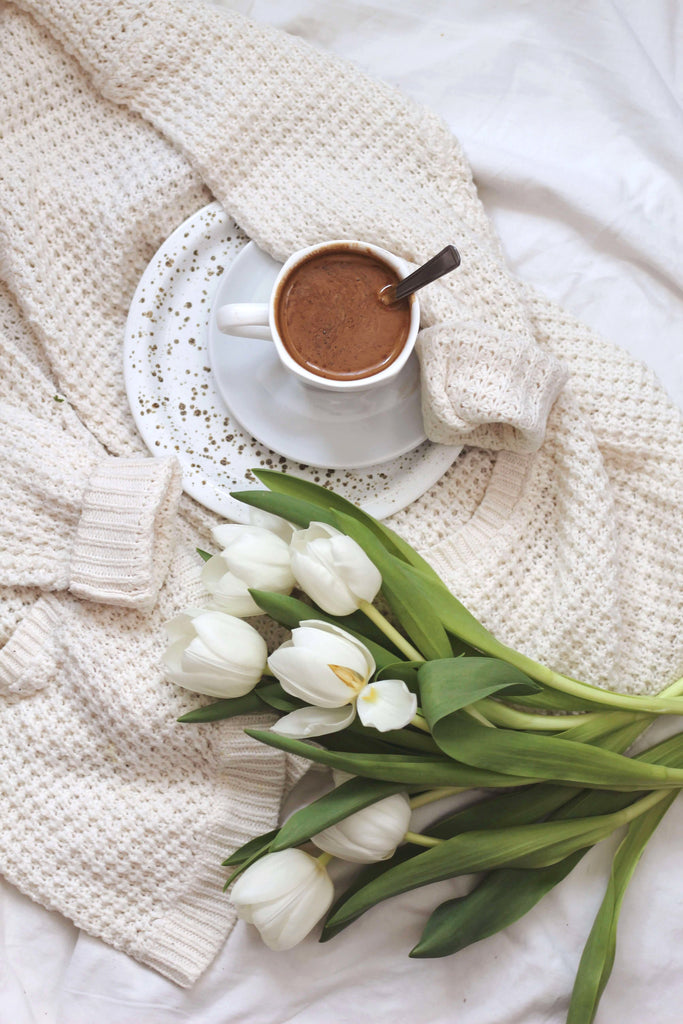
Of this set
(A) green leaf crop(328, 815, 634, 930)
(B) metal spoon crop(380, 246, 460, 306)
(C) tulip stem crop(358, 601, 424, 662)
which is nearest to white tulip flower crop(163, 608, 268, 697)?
(C) tulip stem crop(358, 601, 424, 662)

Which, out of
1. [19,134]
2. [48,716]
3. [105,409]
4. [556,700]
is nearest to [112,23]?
[19,134]

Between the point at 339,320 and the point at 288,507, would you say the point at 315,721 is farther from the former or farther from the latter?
the point at 339,320

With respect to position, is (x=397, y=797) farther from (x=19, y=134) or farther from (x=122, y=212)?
(x=19, y=134)

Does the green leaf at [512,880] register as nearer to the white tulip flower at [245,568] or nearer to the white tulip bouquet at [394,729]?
the white tulip bouquet at [394,729]

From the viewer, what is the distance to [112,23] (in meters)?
0.91

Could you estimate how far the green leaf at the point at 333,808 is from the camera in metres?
0.70

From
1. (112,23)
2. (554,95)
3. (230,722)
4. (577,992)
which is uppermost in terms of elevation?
(112,23)

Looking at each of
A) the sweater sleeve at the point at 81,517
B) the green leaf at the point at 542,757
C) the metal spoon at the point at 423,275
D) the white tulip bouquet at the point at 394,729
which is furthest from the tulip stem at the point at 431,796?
the metal spoon at the point at 423,275

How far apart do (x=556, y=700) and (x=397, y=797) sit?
0.19m

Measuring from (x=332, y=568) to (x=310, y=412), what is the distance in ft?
0.85

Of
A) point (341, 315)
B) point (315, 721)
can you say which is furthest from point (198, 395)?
point (315, 721)

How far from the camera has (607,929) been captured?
0.85 metres

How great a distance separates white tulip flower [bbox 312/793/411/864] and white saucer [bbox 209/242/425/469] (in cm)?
36

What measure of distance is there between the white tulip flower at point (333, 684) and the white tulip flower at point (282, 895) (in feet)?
0.46
